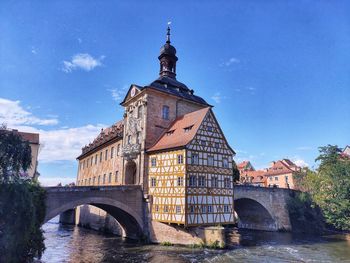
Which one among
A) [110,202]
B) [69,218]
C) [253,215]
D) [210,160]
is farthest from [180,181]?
[69,218]

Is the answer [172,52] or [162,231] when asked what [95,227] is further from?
[172,52]

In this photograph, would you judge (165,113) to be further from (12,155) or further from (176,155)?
(12,155)

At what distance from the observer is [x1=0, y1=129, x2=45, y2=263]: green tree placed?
1110cm

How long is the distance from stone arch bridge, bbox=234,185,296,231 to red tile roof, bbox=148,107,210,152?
33.6 ft

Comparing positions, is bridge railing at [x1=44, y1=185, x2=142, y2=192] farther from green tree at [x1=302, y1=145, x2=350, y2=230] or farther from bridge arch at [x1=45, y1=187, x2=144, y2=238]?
green tree at [x1=302, y1=145, x2=350, y2=230]

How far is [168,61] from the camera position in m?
31.2

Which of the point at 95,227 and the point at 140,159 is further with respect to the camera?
the point at 95,227

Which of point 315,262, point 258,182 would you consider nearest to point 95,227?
point 315,262

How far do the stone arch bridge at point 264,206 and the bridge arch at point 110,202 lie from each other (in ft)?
38.0

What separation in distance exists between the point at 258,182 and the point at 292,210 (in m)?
28.1

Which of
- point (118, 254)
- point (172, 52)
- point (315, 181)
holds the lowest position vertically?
point (118, 254)

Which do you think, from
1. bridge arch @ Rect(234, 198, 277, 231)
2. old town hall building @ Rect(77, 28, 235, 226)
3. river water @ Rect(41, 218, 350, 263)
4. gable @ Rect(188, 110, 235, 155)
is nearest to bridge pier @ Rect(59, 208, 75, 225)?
old town hall building @ Rect(77, 28, 235, 226)

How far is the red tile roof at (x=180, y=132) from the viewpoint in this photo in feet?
72.0

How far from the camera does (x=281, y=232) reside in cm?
3056
